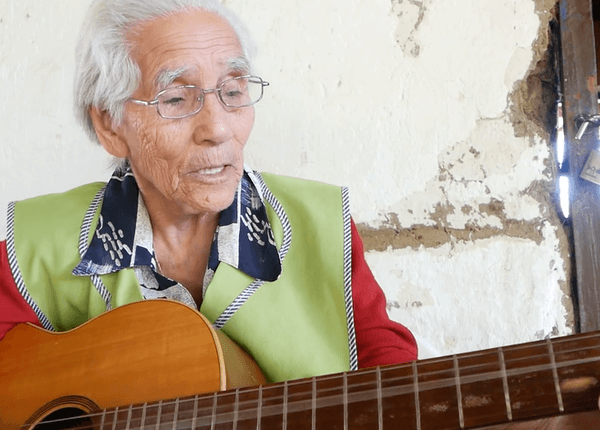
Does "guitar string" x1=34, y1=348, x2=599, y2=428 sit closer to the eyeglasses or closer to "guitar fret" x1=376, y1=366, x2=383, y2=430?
"guitar fret" x1=376, y1=366, x2=383, y2=430

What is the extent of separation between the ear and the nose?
0.71 ft

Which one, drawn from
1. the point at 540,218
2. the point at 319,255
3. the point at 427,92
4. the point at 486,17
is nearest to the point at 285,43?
the point at 427,92

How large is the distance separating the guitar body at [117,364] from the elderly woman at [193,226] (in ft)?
0.42

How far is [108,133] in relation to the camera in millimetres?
1461

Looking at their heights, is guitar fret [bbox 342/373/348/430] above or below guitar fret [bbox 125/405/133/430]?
above

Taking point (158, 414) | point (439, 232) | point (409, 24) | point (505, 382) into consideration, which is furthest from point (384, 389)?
point (409, 24)

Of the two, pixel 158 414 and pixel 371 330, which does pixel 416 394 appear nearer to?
pixel 158 414

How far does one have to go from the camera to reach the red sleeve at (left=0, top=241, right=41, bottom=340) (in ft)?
4.72

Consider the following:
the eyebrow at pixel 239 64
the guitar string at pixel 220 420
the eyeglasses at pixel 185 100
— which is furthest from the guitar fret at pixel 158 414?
the eyebrow at pixel 239 64

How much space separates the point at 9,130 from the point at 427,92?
1.25m

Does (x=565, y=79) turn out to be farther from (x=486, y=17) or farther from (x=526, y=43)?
(x=486, y=17)

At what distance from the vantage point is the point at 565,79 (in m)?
1.71

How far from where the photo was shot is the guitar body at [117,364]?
114cm

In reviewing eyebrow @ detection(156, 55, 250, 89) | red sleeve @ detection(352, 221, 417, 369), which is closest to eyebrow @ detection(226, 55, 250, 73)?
eyebrow @ detection(156, 55, 250, 89)
